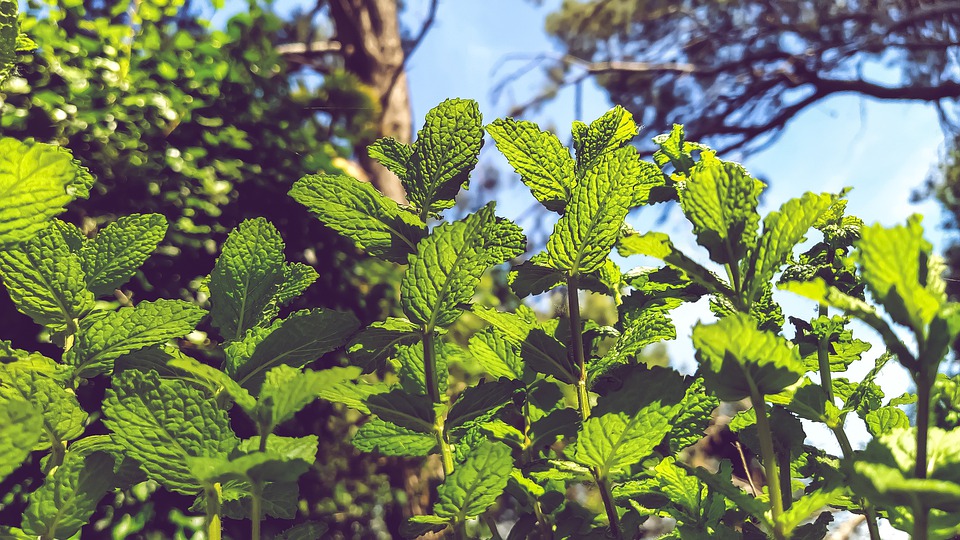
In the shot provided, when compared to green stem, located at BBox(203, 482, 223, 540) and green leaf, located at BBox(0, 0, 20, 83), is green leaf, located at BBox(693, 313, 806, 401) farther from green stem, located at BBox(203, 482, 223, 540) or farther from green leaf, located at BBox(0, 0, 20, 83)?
green leaf, located at BBox(0, 0, 20, 83)

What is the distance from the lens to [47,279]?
0.39 metres

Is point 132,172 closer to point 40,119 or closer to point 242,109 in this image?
point 40,119

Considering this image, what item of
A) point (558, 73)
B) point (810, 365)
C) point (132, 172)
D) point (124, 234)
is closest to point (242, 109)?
point (132, 172)

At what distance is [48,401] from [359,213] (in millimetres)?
199

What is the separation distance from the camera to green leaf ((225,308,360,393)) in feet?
1.25

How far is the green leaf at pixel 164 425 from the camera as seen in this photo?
0.33 m

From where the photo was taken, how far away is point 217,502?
1.13 feet

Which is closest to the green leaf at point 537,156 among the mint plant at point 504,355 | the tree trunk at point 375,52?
the mint plant at point 504,355

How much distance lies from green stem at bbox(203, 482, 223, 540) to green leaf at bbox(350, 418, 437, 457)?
0.31 feet

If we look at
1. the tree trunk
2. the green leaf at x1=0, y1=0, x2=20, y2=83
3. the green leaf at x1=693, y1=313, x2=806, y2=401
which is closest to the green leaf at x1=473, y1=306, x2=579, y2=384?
the green leaf at x1=693, y1=313, x2=806, y2=401

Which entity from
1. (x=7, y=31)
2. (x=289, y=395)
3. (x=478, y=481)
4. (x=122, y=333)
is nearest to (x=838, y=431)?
(x=478, y=481)

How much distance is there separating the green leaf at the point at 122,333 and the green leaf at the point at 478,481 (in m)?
0.19

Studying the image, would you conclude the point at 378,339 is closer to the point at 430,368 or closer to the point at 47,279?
the point at 430,368

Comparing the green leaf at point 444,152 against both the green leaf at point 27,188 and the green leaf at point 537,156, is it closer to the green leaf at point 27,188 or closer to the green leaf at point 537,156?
the green leaf at point 537,156
